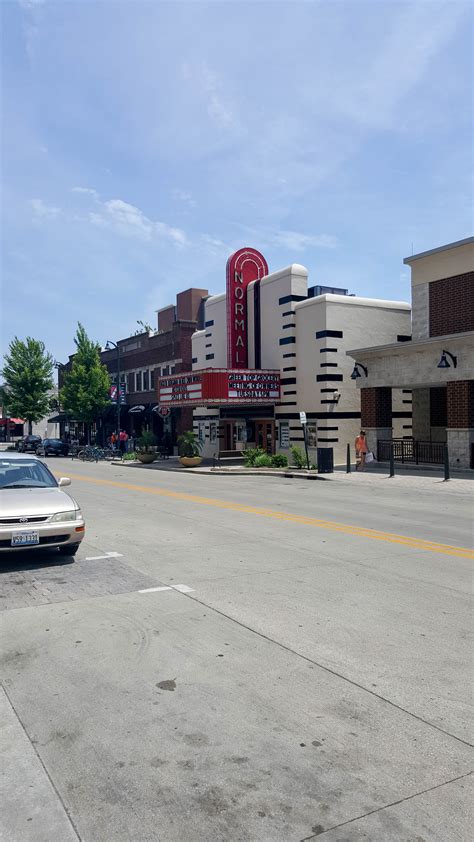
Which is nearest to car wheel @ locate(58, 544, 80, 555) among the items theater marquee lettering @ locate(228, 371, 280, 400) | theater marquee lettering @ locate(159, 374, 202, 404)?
theater marquee lettering @ locate(228, 371, 280, 400)

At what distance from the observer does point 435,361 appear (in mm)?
24344

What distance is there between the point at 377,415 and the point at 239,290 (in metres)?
11.0

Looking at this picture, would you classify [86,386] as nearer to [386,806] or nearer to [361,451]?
[361,451]

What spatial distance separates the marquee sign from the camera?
3080 centimetres

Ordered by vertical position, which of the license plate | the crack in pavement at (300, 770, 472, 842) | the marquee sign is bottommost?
the crack in pavement at (300, 770, 472, 842)

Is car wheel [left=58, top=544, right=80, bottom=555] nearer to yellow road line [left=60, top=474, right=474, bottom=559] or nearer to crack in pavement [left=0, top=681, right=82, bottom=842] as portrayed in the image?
crack in pavement [left=0, top=681, right=82, bottom=842]

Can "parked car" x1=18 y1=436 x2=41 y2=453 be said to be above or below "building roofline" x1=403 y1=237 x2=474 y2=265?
below

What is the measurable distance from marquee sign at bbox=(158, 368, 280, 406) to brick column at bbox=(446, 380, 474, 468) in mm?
10228

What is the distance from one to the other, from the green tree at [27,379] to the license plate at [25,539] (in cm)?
5353

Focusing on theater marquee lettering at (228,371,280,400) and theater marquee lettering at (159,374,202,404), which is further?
theater marquee lettering at (159,374,202,404)

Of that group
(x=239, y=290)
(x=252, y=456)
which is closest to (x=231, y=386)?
(x=252, y=456)

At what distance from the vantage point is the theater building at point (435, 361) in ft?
75.7

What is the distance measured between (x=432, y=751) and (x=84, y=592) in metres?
4.69

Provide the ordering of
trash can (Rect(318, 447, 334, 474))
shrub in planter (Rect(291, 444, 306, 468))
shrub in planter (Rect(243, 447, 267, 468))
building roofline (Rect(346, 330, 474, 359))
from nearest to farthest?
building roofline (Rect(346, 330, 474, 359)), trash can (Rect(318, 447, 334, 474)), shrub in planter (Rect(291, 444, 306, 468)), shrub in planter (Rect(243, 447, 267, 468))
